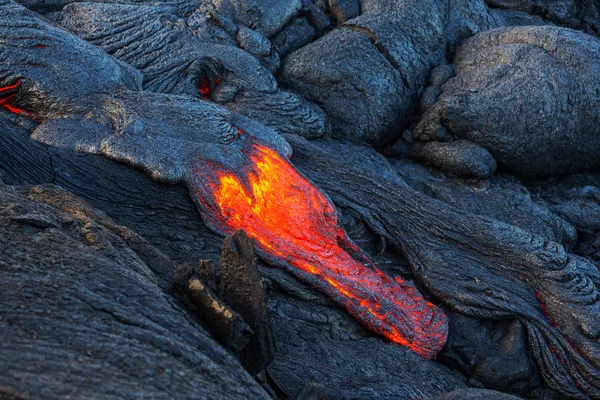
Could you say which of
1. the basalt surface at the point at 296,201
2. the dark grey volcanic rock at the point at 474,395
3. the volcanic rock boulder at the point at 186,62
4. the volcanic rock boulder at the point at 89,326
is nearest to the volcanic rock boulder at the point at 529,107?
the basalt surface at the point at 296,201

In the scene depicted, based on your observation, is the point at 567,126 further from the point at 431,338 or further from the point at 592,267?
the point at 431,338

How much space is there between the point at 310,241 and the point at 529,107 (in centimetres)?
385

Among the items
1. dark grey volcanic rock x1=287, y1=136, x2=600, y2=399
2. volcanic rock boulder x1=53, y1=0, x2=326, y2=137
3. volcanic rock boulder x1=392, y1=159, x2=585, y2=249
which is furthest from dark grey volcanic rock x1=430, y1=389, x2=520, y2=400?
volcanic rock boulder x1=53, y1=0, x2=326, y2=137

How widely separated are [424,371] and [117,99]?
13.8 feet

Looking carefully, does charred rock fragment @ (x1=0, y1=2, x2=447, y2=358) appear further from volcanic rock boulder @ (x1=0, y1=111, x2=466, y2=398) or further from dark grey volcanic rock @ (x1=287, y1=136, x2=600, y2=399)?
dark grey volcanic rock @ (x1=287, y1=136, x2=600, y2=399)

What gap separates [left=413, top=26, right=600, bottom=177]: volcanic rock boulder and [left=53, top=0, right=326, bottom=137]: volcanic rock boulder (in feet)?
6.12

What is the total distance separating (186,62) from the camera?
8828mm

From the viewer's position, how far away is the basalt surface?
4.12m

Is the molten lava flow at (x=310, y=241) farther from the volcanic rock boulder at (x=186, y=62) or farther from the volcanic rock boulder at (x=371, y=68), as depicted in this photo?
the volcanic rock boulder at (x=371, y=68)

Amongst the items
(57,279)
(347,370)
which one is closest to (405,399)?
(347,370)

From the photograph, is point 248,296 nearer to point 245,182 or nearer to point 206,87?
point 245,182

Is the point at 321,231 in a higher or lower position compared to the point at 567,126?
lower

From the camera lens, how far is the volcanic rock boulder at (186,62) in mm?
8758

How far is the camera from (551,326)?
23.4ft
